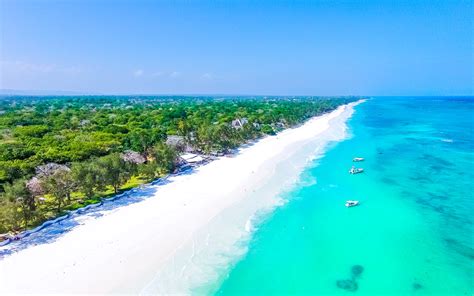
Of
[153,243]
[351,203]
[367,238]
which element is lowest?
[367,238]

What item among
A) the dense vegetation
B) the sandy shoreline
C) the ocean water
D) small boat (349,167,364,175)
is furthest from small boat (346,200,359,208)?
the dense vegetation

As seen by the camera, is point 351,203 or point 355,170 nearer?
point 351,203

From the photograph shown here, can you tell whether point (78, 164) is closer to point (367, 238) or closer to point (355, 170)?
point (367, 238)

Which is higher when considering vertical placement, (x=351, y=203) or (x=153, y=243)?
(x=351, y=203)

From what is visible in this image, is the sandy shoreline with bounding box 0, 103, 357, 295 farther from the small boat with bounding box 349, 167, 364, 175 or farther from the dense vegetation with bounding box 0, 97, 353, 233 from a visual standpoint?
the small boat with bounding box 349, 167, 364, 175

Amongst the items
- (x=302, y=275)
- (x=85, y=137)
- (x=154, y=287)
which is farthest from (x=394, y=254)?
(x=85, y=137)

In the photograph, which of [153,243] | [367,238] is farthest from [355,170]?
[153,243]

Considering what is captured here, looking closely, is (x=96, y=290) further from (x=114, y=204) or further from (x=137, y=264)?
(x=114, y=204)
